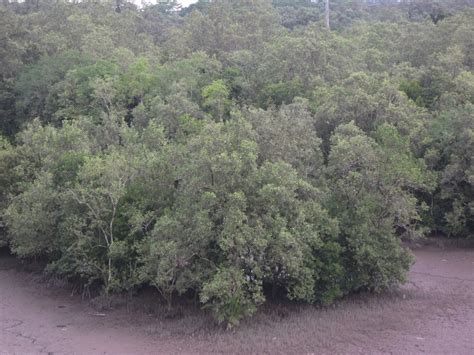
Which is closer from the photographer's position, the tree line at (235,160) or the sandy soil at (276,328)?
the sandy soil at (276,328)

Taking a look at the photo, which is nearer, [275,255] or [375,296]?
[275,255]

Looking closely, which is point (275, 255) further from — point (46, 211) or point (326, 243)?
point (46, 211)

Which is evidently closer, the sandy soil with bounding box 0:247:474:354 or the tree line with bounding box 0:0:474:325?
the sandy soil with bounding box 0:247:474:354

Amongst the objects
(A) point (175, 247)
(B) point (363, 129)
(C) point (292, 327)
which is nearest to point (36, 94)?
(B) point (363, 129)

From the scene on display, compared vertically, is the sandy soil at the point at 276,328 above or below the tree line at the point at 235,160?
below
